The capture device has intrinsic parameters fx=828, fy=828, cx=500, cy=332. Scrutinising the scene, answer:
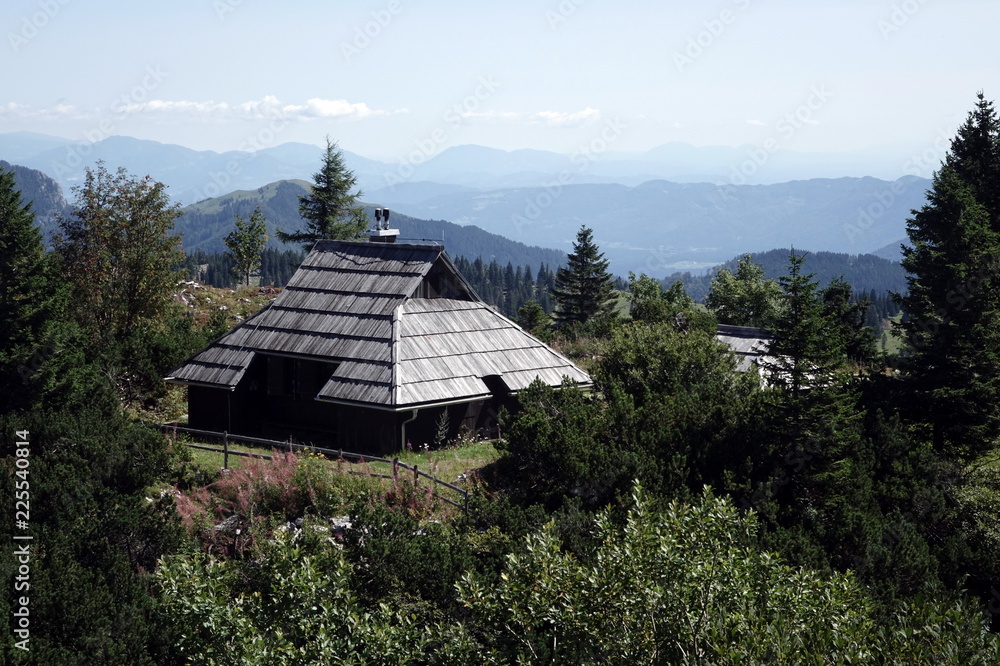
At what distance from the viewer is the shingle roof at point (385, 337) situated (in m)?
24.0

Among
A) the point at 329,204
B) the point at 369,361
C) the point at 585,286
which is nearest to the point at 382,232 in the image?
the point at 369,361

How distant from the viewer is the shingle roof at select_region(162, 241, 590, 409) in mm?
23969

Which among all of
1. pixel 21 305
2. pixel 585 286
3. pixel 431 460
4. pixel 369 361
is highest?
pixel 585 286

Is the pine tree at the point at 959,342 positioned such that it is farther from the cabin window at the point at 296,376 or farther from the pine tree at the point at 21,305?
the pine tree at the point at 21,305

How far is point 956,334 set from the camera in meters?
23.8

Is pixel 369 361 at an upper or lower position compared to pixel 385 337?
lower

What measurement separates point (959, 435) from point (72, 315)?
30.4 m

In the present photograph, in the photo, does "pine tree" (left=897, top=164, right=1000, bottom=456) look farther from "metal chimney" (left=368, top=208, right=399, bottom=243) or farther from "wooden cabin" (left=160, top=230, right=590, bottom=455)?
"metal chimney" (left=368, top=208, right=399, bottom=243)

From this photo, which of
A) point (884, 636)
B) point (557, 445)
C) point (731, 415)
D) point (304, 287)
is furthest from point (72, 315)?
point (884, 636)

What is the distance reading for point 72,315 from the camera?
31.1 metres

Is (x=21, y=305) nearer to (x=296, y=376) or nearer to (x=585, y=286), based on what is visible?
(x=296, y=376)

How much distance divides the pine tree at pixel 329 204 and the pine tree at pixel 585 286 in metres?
18.1

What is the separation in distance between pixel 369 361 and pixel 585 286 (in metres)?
42.2

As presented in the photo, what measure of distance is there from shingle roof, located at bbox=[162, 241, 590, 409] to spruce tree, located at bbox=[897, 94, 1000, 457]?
33.4 feet
